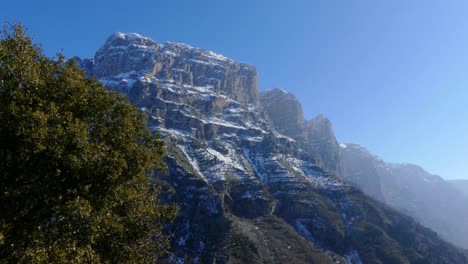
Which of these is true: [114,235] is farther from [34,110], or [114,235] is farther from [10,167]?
[34,110]

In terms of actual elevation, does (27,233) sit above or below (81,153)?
below

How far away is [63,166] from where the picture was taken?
80.7 ft

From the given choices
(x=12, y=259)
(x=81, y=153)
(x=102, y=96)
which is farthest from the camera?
(x=102, y=96)

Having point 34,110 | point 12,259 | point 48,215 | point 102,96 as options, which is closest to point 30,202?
point 48,215

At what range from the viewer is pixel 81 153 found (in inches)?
977

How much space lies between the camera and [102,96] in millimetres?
29516

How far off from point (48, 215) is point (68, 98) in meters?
7.65

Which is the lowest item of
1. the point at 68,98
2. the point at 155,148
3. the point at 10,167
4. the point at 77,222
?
the point at 77,222

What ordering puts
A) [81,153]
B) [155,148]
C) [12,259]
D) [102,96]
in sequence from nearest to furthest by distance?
[12,259] → [81,153] → [102,96] → [155,148]

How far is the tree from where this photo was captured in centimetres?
2378

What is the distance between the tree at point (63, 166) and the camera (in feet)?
78.0

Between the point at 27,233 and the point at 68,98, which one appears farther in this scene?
the point at 68,98

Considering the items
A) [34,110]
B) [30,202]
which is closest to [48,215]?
[30,202]

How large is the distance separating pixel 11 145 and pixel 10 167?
1.39 m
